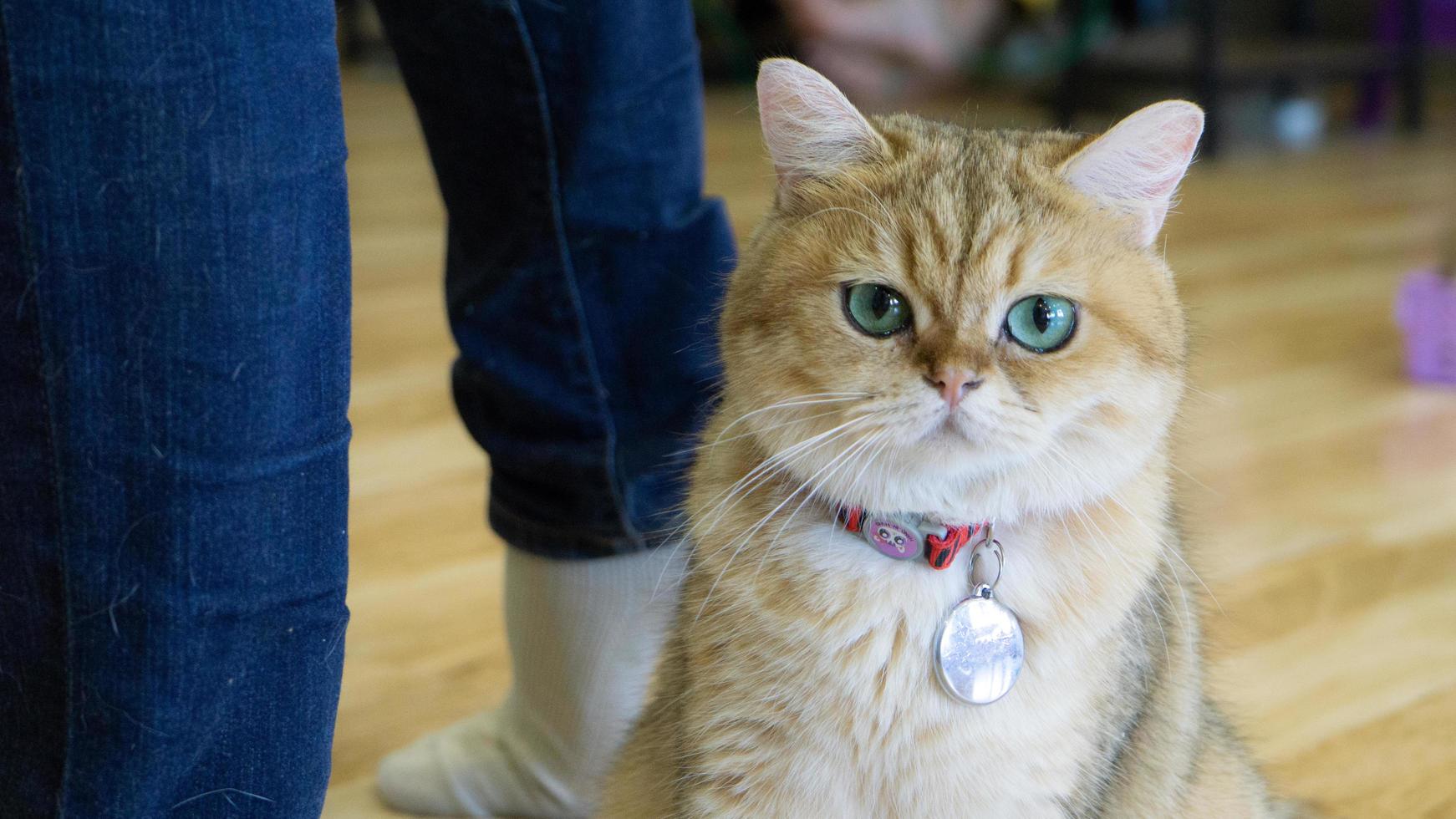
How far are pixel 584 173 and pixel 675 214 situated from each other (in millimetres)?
104

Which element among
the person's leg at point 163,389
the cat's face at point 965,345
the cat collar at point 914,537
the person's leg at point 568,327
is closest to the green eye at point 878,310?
A: the cat's face at point 965,345

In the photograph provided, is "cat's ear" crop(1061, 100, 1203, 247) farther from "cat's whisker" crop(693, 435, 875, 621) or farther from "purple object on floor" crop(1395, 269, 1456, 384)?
"purple object on floor" crop(1395, 269, 1456, 384)

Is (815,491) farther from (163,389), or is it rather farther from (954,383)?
(163,389)

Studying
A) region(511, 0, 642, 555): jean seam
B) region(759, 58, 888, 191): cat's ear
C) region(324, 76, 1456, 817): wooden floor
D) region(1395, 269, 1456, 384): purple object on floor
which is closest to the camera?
region(759, 58, 888, 191): cat's ear

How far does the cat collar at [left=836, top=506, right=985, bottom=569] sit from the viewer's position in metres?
0.88

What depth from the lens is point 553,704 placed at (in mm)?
1227

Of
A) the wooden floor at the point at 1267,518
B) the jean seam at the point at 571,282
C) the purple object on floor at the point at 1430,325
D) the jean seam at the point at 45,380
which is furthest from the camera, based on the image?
the purple object on floor at the point at 1430,325

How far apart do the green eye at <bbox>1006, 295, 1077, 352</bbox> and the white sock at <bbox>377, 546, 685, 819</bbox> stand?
42cm

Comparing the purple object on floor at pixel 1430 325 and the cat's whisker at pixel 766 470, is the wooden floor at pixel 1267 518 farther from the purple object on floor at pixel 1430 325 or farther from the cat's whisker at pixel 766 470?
the cat's whisker at pixel 766 470

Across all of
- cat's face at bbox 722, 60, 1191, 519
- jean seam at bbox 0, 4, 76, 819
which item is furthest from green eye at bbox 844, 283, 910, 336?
jean seam at bbox 0, 4, 76, 819

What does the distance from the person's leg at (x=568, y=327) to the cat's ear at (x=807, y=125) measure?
16 centimetres

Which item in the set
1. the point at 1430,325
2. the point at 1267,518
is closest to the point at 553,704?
the point at 1267,518

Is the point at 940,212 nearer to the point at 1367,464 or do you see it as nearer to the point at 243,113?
the point at 243,113

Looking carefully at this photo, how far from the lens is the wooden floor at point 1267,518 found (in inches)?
54.9
